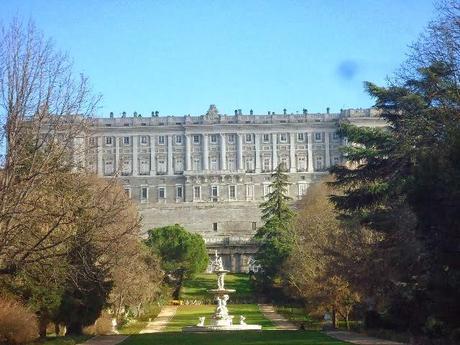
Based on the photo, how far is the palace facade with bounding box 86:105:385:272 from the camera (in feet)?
305

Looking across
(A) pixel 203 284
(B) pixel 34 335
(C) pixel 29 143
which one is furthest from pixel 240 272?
(C) pixel 29 143

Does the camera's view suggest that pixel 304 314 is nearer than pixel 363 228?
No

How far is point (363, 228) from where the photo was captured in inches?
Result: 1073

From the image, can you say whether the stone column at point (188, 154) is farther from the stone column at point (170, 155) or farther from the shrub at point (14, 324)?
the shrub at point (14, 324)

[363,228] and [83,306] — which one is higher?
[363,228]

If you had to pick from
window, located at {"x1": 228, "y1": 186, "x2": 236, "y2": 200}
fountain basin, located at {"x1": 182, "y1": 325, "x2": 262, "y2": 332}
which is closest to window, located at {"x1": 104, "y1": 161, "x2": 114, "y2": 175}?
window, located at {"x1": 228, "y1": 186, "x2": 236, "y2": 200}

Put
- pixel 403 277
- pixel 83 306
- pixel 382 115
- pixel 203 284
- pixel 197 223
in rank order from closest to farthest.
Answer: pixel 403 277, pixel 83 306, pixel 382 115, pixel 203 284, pixel 197 223

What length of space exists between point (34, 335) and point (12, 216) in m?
6.94

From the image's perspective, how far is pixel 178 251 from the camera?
5750cm

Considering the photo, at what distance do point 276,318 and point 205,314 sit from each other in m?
5.47

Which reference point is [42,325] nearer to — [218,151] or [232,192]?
[232,192]

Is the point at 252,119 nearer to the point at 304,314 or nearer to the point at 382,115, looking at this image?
the point at 304,314

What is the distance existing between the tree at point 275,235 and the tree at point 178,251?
5368mm

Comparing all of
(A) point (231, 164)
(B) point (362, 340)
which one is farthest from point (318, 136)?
(B) point (362, 340)
